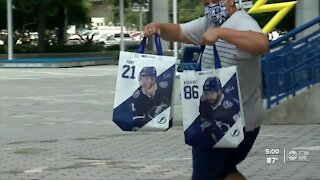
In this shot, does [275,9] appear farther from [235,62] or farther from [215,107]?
[215,107]

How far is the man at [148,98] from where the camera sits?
4152 millimetres

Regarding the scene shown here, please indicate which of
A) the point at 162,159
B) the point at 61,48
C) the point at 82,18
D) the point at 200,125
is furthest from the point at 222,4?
the point at 82,18

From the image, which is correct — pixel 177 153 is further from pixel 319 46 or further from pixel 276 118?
pixel 319 46

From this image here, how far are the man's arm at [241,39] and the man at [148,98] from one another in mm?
433

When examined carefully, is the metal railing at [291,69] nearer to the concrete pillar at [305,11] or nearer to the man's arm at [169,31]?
the man's arm at [169,31]

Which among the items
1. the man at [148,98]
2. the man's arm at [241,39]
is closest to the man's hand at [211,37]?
the man's arm at [241,39]

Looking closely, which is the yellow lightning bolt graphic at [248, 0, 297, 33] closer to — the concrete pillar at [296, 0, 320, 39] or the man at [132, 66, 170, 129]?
the man at [132, 66, 170, 129]

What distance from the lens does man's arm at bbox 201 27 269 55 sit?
151 inches

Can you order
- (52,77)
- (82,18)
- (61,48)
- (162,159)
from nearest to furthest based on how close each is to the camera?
1. (162,159)
2. (52,77)
3. (61,48)
4. (82,18)

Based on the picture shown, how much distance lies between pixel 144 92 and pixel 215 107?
1.63 feet

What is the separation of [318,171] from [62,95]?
11211mm

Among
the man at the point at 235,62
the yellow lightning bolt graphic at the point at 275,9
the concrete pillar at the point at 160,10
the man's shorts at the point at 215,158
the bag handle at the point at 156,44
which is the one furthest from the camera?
the concrete pillar at the point at 160,10

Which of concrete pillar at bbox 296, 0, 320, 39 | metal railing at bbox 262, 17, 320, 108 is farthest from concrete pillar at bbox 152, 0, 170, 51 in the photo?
metal railing at bbox 262, 17, 320, 108

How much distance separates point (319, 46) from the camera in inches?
427
